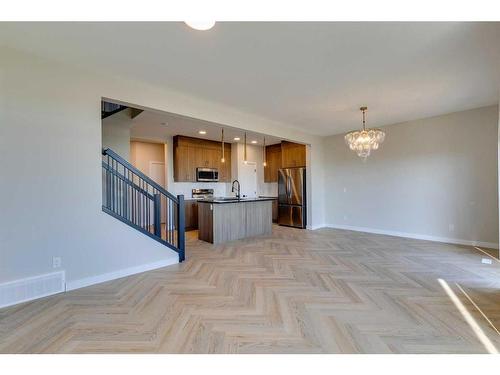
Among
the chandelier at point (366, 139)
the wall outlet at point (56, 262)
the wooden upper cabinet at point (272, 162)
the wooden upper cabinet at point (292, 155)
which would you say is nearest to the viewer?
the wall outlet at point (56, 262)

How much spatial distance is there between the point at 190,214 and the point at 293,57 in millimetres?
5080

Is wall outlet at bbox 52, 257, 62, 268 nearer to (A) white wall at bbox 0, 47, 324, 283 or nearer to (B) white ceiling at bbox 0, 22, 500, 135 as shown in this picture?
(A) white wall at bbox 0, 47, 324, 283

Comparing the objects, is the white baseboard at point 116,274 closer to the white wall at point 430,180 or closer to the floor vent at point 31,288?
the floor vent at point 31,288

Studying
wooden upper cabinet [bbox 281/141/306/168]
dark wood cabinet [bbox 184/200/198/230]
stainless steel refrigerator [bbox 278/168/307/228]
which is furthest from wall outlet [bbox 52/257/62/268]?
wooden upper cabinet [bbox 281/141/306/168]

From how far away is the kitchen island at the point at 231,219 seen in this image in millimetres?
4996

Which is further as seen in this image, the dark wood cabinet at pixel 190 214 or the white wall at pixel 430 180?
the dark wood cabinet at pixel 190 214

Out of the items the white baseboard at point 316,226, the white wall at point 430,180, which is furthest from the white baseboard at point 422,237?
the white baseboard at point 316,226

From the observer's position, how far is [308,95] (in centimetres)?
363

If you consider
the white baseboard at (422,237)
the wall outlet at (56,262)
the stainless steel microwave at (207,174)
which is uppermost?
the stainless steel microwave at (207,174)

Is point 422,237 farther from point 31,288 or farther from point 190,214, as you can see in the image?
point 31,288

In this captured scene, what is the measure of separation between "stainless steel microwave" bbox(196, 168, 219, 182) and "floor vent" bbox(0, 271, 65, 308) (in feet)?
14.6

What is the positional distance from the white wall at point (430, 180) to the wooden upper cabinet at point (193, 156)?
3462 mm
